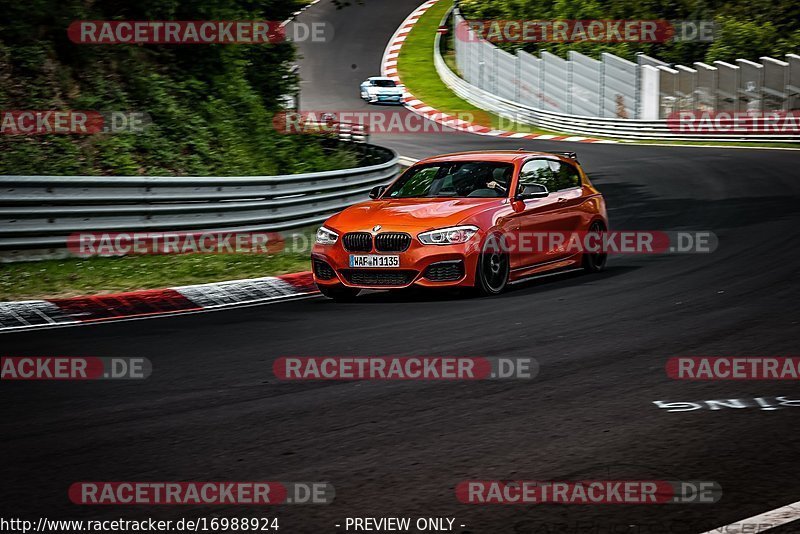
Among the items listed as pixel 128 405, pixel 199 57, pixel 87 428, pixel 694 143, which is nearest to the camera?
pixel 87 428

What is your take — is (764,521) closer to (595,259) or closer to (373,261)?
(373,261)

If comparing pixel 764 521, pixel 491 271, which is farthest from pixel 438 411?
pixel 491 271

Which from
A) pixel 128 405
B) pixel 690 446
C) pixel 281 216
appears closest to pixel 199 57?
pixel 281 216

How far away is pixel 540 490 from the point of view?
17.7 feet

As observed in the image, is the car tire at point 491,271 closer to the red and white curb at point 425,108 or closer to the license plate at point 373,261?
the license plate at point 373,261

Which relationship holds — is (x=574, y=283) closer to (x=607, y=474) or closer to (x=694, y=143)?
(x=607, y=474)

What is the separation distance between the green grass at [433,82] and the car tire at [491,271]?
1011 inches

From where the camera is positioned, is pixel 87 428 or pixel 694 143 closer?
pixel 87 428

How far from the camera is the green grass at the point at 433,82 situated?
42.6 metres

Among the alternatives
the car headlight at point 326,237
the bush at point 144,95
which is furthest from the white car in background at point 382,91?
the car headlight at point 326,237

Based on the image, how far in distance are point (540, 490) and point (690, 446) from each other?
3.78ft

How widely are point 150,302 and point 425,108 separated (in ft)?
127

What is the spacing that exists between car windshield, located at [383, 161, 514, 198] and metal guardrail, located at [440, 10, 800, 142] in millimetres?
25816

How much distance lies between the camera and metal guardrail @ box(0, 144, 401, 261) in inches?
524
